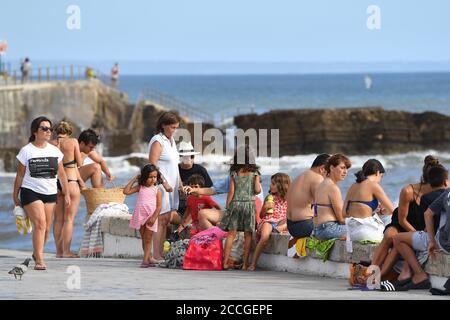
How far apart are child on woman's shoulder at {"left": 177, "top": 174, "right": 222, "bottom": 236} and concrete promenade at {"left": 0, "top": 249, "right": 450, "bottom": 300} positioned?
786 millimetres

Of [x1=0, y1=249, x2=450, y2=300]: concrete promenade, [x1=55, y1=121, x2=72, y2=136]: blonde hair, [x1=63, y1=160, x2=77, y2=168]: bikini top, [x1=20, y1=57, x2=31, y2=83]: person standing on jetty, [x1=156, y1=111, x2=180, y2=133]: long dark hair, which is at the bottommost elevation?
[x1=0, y1=249, x2=450, y2=300]: concrete promenade

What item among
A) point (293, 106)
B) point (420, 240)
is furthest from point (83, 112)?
point (420, 240)

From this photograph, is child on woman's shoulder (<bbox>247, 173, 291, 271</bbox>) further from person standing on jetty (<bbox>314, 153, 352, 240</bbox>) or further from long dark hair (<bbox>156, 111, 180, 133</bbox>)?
long dark hair (<bbox>156, 111, 180, 133</bbox>)

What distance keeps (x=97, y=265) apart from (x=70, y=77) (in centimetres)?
6059

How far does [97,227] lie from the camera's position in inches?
623

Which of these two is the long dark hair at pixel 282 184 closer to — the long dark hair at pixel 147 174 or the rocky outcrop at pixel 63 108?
the long dark hair at pixel 147 174

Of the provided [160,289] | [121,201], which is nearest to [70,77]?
[121,201]

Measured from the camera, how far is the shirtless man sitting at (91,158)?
1506cm

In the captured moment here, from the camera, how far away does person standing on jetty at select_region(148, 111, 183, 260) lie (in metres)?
13.7

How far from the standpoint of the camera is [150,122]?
224ft

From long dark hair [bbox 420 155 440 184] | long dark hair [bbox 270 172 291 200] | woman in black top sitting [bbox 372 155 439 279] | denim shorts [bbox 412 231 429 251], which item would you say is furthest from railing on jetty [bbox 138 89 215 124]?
denim shorts [bbox 412 231 429 251]

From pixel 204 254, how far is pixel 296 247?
102 centimetres
